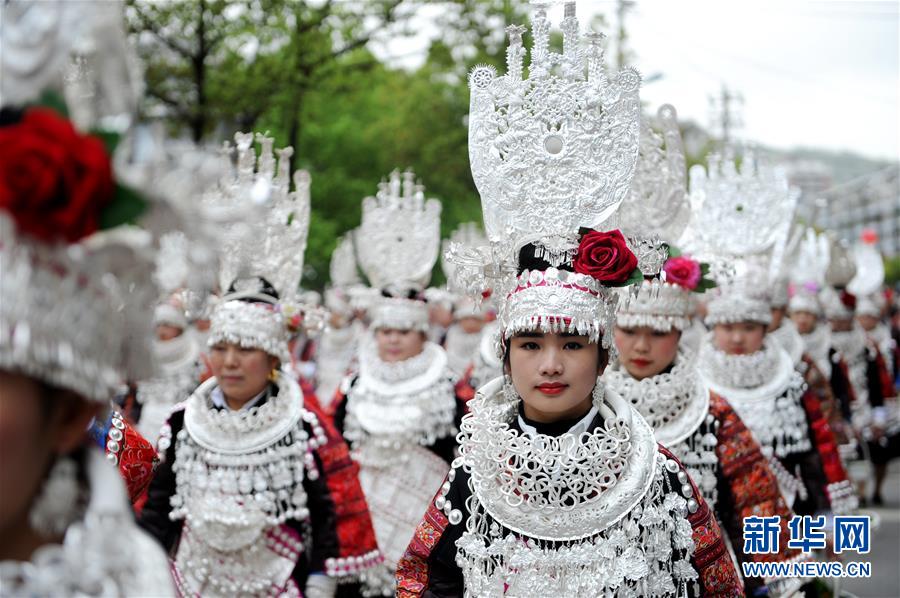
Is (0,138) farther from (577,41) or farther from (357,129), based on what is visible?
(357,129)

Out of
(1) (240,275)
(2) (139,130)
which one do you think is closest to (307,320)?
(1) (240,275)

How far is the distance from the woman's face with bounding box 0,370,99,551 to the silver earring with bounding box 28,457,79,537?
0.02 meters

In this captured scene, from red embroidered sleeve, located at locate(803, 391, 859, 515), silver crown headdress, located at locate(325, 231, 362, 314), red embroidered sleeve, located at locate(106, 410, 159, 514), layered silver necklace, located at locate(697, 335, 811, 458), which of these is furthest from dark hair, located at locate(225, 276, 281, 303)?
silver crown headdress, located at locate(325, 231, 362, 314)

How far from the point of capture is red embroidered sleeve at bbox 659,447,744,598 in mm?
4004

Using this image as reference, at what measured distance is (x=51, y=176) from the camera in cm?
194

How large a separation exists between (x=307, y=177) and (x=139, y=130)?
4738 millimetres

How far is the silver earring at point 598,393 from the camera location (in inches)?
167

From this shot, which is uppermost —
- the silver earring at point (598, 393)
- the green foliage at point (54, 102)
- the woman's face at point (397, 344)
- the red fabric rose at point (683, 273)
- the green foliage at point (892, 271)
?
the green foliage at point (54, 102)

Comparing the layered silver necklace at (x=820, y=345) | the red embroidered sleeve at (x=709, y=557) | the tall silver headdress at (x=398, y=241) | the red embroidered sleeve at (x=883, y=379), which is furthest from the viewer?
the red embroidered sleeve at (x=883, y=379)

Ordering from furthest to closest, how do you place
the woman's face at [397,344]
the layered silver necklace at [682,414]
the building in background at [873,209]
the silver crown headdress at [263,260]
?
the building in background at [873,209], the woman's face at [397,344], the silver crown headdress at [263,260], the layered silver necklace at [682,414]

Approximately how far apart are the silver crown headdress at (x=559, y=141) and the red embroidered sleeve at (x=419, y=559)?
1129 millimetres

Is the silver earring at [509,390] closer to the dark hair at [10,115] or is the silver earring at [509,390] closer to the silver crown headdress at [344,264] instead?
the dark hair at [10,115]

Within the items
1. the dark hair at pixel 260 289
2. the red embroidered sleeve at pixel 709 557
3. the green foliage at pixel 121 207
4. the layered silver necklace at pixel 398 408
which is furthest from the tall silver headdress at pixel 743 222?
the green foliage at pixel 121 207

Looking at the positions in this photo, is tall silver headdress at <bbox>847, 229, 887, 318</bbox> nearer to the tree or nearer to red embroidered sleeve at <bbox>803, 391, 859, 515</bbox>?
the tree
